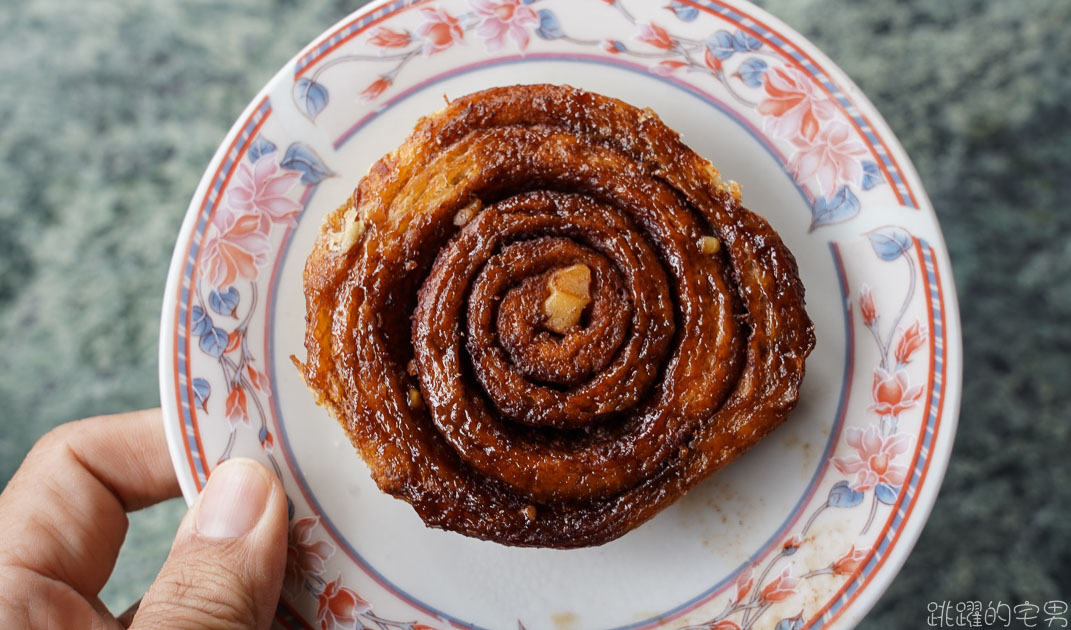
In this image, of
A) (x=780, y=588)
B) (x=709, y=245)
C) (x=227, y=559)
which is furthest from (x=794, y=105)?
(x=227, y=559)

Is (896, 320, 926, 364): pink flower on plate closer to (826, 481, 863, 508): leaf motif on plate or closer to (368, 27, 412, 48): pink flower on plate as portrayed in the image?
(826, 481, 863, 508): leaf motif on plate

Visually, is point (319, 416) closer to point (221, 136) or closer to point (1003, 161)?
point (221, 136)

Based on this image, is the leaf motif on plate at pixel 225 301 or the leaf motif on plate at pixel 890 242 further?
the leaf motif on plate at pixel 225 301

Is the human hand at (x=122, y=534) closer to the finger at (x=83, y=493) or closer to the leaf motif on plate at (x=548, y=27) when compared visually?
the finger at (x=83, y=493)

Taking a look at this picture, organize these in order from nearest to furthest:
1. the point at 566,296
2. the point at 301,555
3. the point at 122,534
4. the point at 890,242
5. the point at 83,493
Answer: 1. the point at 566,296
2. the point at 890,242
3. the point at 301,555
4. the point at 83,493
5. the point at 122,534

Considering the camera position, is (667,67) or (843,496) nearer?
(843,496)

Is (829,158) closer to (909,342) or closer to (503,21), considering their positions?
(909,342)

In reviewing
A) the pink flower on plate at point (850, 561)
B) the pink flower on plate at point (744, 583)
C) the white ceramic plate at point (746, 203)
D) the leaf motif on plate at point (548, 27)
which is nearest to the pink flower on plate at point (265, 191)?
the white ceramic plate at point (746, 203)
